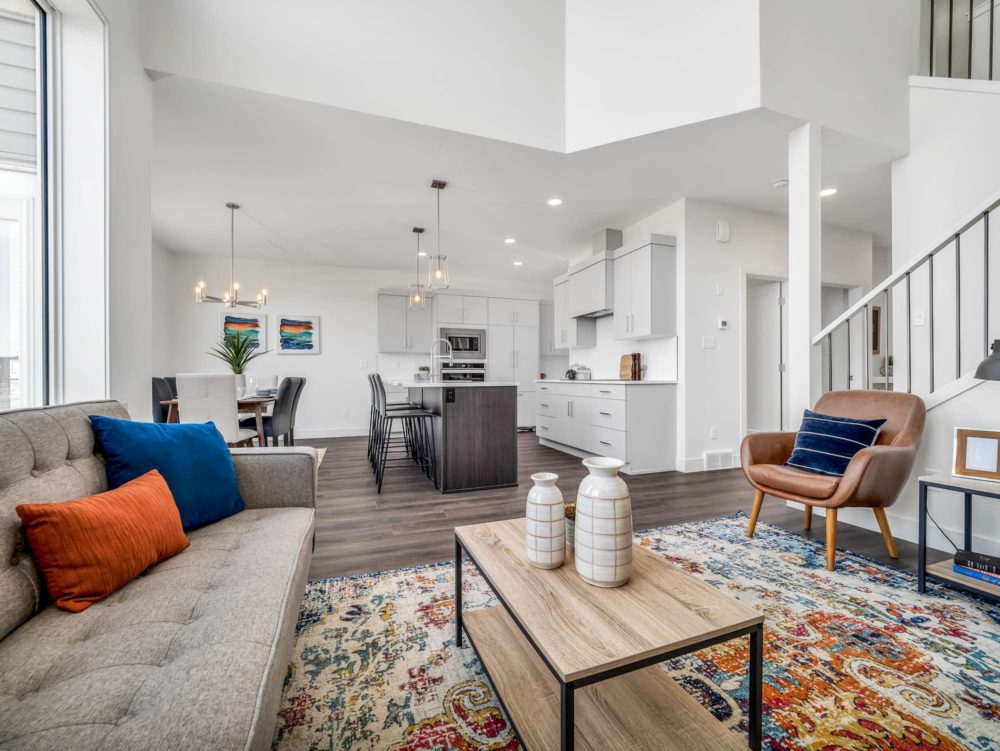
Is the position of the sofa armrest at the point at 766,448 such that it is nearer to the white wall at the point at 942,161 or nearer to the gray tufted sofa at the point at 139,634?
the white wall at the point at 942,161

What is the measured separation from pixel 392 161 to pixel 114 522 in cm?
302

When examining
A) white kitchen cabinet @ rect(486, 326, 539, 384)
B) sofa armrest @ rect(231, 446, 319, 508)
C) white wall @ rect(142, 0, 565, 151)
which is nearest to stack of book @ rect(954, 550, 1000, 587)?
sofa armrest @ rect(231, 446, 319, 508)

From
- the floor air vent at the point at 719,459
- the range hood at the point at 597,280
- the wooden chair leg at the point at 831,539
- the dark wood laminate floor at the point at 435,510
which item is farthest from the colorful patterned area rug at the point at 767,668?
the range hood at the point at 597,280

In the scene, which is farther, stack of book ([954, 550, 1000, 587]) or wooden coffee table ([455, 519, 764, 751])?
stack of book ([954, 550, 1000, 587])

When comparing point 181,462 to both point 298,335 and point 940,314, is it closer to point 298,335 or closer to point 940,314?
point 940,314

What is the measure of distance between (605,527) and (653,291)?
3578 mm

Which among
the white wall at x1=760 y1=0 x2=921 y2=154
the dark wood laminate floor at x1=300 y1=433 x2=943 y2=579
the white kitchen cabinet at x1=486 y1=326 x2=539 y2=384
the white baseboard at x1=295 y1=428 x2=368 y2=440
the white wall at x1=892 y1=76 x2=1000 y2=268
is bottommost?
the dark wood laminate floor at x1=300 y1=433 x2=943 y2=579

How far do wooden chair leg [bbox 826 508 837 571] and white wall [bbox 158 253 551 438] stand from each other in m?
5.83

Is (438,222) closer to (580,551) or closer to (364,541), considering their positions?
(364,541)

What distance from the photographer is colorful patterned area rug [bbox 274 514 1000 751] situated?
3.74 feet

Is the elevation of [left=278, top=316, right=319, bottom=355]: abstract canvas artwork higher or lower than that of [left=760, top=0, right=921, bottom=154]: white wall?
lower

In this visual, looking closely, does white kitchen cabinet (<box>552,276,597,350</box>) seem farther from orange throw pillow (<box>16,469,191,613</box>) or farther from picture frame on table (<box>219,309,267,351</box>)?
orange throw pillow (<box>16,469,191,613</box>)

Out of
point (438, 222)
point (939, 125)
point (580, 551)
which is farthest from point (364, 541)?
point (939, 125)

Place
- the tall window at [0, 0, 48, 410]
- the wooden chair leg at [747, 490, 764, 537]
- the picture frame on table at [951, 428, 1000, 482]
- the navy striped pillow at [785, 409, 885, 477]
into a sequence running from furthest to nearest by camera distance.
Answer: the wooden chair leg at [747, 490, 764, 537]
the navy striped pillow at [785, 409, 885, 477]
the picture frame on table at [951, 428, 1000, 482]
the tall window at [0, 0, 48, 410]
